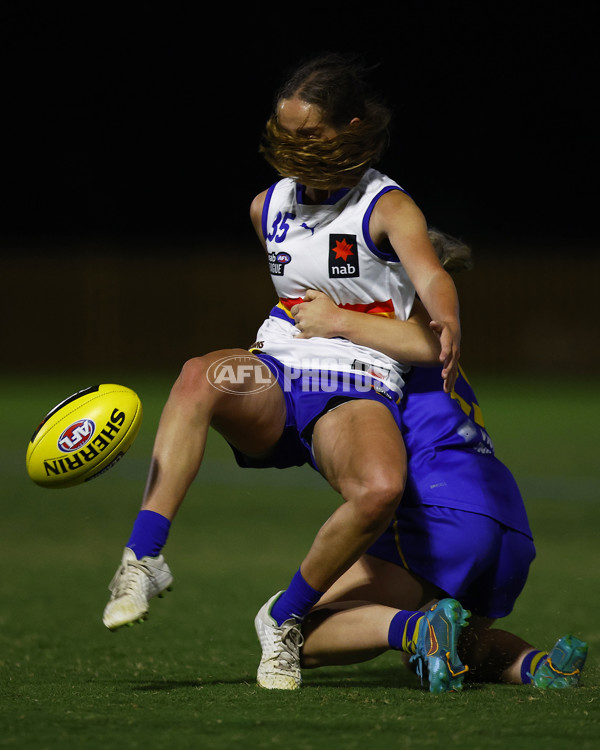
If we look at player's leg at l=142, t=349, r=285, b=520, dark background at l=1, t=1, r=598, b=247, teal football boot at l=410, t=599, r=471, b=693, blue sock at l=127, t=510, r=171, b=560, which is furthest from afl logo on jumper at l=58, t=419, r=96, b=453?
dark background at l=1, t=1, r=598, b=247

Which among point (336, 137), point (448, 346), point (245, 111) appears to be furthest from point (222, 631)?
point (245, 111)

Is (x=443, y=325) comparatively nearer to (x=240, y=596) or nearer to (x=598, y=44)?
(x=240, y=596)

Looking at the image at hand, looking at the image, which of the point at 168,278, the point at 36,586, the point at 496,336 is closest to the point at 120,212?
the point at 168,278

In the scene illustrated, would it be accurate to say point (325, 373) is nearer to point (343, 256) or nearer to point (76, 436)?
point (343, 256)

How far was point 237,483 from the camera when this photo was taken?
9438mm

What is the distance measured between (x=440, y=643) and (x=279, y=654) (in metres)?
0.50

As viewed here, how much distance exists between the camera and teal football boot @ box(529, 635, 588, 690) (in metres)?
3.41

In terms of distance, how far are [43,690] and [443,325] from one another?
1600 millimetres

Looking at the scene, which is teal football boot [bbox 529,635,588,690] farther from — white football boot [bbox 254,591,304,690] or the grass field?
white football boot [bbox 254,591,304,690]

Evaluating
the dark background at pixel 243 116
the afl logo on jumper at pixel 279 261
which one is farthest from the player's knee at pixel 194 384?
the dark background at pixel 243 116

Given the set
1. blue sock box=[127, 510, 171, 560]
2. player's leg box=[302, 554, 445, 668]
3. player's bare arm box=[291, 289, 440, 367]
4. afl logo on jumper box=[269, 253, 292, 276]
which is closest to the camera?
blue sock box=[127, 510, 171, 560]

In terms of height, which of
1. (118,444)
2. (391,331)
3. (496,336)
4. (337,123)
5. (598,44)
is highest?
(598,44)

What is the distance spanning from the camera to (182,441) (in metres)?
3.33

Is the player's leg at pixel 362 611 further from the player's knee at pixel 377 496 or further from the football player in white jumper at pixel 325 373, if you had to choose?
the player's knee at pixel 377 496
